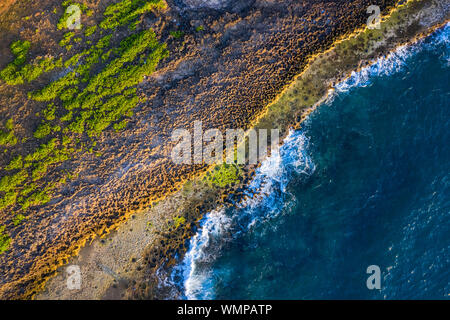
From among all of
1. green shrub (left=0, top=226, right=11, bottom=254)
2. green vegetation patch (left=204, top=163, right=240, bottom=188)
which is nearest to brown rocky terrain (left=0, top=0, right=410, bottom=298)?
green shrub (left=0, top=226, right=11, bottom=254)

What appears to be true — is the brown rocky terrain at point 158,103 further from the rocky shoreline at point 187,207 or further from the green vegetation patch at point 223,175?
the green vegetation patch at point 223,175

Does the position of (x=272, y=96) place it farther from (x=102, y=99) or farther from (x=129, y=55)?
(x=102, y=99)

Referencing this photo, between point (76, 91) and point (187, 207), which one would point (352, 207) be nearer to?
point (187, 207)

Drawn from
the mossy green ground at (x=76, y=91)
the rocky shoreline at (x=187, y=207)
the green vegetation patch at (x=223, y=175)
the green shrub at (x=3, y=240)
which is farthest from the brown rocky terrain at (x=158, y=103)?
the green vegetation patch at (x=223, y=175)

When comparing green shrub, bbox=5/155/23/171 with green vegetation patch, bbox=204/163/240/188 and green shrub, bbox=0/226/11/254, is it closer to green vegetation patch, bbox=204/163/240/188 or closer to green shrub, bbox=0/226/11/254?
green shrub, bbox=0/226/11/254

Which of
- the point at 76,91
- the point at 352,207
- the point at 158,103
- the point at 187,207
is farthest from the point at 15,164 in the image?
the point at 352,207
